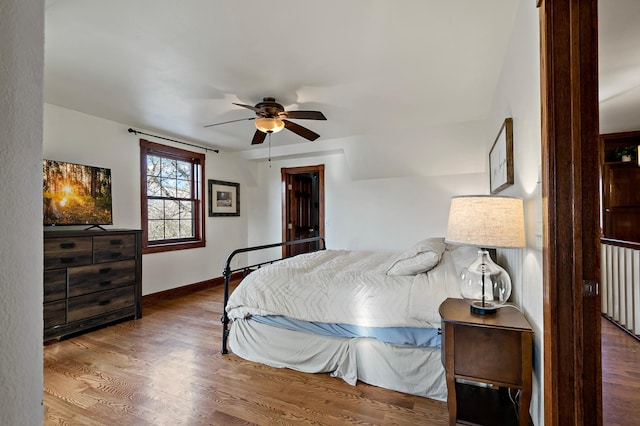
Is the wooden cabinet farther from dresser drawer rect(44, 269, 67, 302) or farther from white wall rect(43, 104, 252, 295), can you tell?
dresser drawer rect(44, 269, 67, 302)

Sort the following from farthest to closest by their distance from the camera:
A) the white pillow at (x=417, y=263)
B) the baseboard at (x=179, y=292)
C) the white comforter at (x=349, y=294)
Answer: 1. the baseboard at (x=179, y=292)
2. the white pillow at (x=417, y=263)
3. the white comforter at (x=349, y=294)

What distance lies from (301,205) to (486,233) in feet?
14.7

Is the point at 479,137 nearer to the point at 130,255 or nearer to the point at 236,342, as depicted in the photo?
the point at 236,342

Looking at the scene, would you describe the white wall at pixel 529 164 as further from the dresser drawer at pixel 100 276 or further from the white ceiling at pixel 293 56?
the dresser drawer at pixel 100 276

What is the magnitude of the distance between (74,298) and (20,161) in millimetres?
3255

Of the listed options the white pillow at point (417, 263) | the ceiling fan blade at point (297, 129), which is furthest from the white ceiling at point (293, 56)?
the white pillow at point (417, 263)

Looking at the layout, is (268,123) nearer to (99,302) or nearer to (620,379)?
(99,302)

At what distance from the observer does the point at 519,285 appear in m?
1.82

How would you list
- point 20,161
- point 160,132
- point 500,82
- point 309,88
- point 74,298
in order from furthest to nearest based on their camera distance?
point 160,132 → point 74,298 → point 309,88 → point 500,82 → point 20,161

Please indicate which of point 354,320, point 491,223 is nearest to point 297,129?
point 354,320

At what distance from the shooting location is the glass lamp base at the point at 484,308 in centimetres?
157

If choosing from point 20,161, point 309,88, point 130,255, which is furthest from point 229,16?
point 130,255

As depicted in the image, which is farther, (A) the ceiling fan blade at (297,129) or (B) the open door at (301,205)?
(B) the open door at (301,205)

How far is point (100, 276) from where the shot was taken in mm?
3221
